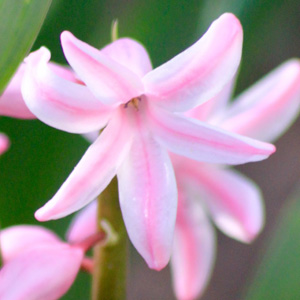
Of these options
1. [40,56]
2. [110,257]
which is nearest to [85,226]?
[110,257]

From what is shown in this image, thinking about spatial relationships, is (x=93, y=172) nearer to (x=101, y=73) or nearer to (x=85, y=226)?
(x=101, y=73)

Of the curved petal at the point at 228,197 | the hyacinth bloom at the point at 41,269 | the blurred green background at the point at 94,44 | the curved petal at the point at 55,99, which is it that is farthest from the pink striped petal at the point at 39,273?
the blurred green background at the point at 94,44

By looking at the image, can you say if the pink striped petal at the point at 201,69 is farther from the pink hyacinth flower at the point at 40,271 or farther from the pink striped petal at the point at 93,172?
the pink hyacinth flower at the point at 40,271

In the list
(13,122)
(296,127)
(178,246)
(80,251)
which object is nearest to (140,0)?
(13,122)

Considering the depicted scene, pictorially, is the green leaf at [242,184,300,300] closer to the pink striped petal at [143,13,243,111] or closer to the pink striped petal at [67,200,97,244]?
the pink striped petal at [67,200,97,244]

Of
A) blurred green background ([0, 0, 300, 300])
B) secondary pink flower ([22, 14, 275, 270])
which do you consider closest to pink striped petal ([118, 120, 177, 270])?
secondary pink flower ([22, 14, 275, 270])

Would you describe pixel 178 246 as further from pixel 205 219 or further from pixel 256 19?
pixel 256 19
